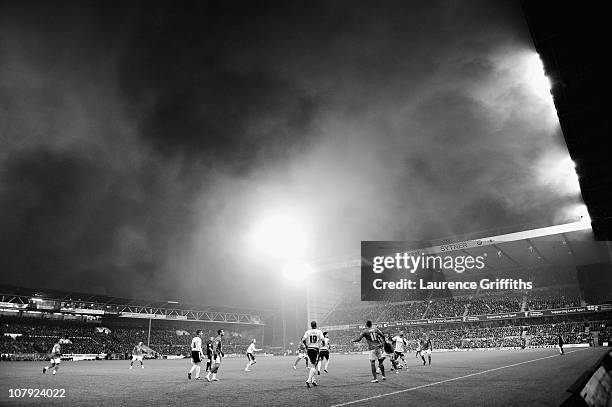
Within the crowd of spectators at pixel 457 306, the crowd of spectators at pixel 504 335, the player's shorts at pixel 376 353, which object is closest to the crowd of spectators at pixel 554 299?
the crowd of spectators at pixel 457 306

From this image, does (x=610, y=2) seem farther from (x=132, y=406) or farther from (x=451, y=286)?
(x=451, y=286)

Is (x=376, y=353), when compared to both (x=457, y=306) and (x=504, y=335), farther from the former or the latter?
(x=457, y=306)

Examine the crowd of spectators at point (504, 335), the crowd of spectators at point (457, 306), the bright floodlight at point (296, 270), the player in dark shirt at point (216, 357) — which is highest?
the bright floodlight at point (296, 270)

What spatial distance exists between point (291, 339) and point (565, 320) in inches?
1573

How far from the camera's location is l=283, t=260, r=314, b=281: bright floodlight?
205ft

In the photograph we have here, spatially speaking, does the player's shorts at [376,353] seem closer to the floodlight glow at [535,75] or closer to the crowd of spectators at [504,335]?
the floodlight glow at [535,75]

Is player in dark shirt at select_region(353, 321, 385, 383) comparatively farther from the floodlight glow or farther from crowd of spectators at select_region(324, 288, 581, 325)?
crowd of spectators at select_region(324, 288, 581, 325)

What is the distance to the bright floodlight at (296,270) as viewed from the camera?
6242cm

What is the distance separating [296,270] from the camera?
6378cm

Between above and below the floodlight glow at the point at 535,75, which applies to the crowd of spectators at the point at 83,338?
Result: below

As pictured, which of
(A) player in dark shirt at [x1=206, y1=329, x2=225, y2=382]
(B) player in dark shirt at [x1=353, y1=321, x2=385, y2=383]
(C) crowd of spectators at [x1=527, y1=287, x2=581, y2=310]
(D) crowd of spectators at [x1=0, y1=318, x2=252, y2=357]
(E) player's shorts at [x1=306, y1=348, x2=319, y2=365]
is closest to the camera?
(E) player's shorts at [x1=306, y1=348, x2=319, y2=365]

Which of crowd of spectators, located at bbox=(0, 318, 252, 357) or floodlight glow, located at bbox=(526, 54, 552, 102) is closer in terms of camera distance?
floodlight glow, located at bbox=(526, 54, 552, 102)

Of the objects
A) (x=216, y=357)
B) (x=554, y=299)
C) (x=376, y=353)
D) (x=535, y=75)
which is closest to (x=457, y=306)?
(x=554, y=299)

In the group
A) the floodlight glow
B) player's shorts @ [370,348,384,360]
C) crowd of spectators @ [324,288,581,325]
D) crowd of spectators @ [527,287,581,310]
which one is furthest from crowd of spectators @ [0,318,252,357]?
the floodlight glow
